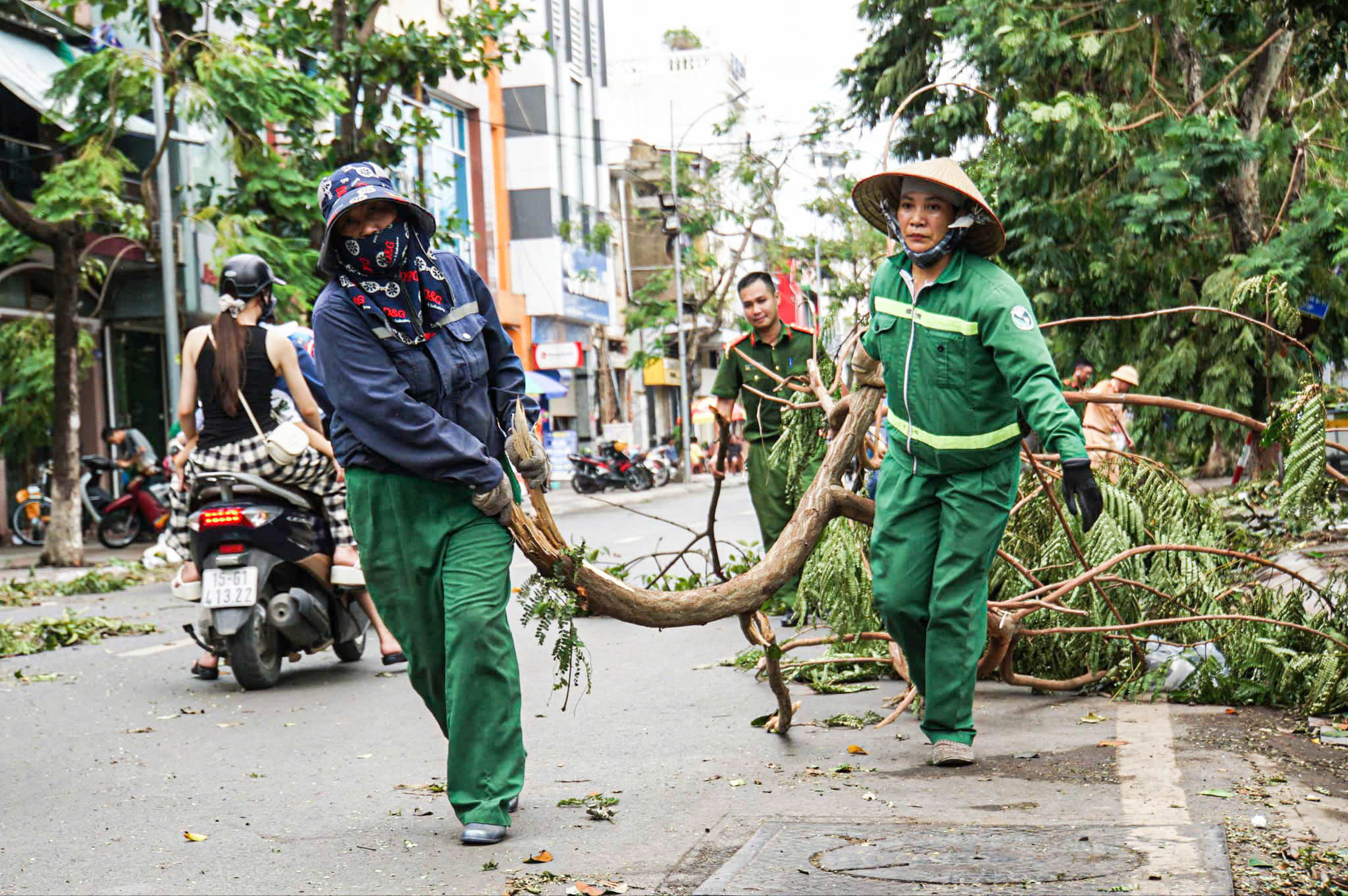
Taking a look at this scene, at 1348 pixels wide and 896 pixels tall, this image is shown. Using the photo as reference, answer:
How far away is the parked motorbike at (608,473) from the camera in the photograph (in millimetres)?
35188

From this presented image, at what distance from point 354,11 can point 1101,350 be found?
9.69m

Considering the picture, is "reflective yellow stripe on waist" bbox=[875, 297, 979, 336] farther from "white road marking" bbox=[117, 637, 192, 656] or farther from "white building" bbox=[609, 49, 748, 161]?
"white building" bbox=[609, 49, 748, 161]

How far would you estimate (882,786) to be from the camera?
482cm

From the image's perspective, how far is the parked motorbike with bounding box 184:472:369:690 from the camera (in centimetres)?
722

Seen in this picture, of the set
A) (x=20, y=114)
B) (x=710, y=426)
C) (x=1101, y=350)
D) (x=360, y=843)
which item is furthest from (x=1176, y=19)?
(x=710, y=426)

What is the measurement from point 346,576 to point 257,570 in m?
0.45

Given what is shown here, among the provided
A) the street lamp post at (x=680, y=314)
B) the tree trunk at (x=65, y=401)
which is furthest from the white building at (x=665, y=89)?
the tree trunk at (x=65, y=401)

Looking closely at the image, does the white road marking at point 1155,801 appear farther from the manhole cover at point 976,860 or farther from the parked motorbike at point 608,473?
the parked motorbike at point 608,473

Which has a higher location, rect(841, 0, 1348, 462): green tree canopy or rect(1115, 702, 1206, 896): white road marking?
rect(841, 0, 1348, 462): green tree canopy

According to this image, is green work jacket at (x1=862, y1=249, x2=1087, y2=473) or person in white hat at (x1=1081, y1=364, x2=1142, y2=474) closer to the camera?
green work jacket at (x1=862, y1=249, x2=1087, y2=473)

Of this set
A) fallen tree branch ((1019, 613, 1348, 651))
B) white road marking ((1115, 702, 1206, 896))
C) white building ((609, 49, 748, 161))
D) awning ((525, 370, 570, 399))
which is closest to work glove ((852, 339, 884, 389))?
fallen tree branch ((1019, 613, 1348, 651))

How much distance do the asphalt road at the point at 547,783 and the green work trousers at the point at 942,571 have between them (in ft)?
0.85

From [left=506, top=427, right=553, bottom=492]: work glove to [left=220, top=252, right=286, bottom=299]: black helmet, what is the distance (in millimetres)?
3203

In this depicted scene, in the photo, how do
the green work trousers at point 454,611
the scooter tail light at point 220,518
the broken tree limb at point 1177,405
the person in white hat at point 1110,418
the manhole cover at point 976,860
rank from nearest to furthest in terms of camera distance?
→ the manhole cover at point 976,860 < the green work trousers at point 454,611 < the broken tree limb at point 1177,405 < the scooter tail light at point 220,518 < the person in white hat at point 1110,418
